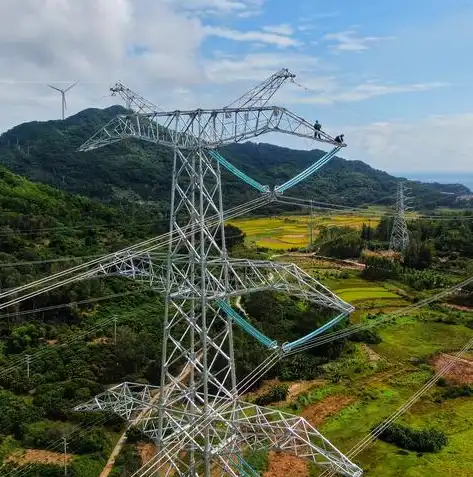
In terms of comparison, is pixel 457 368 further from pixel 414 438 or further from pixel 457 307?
pixel 457 307

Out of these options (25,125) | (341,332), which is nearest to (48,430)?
(341,332)

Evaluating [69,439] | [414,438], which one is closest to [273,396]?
[414,438]

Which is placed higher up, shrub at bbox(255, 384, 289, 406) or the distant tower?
the distant tower

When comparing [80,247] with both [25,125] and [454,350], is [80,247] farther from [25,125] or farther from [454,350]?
[25,125]

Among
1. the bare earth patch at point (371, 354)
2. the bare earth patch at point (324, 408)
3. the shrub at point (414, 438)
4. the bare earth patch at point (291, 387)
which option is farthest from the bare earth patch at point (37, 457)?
the bare earth patch at point (371, 354)

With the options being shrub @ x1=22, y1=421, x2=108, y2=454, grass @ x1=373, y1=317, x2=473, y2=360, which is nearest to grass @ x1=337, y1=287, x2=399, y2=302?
grass @ x1=373, y1=317, x2=473, y2=360

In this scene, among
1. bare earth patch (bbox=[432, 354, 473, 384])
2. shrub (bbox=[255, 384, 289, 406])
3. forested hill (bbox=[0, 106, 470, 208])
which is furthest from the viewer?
forested hill (bbox=[0, 106, 470, 208])

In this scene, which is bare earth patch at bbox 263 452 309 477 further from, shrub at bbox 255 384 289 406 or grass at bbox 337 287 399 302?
grass at bbox 337 287 399 302
